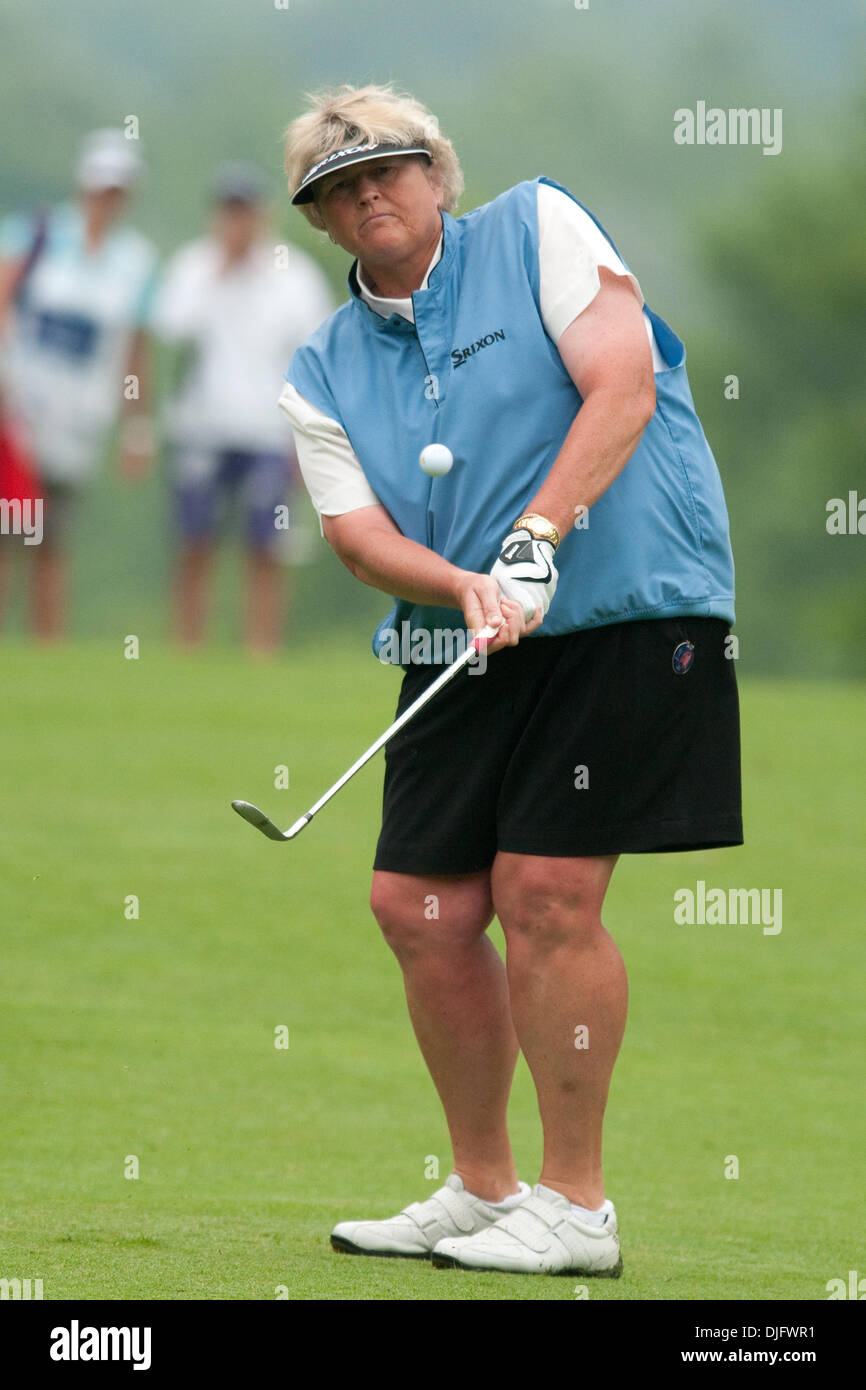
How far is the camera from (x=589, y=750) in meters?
3.56

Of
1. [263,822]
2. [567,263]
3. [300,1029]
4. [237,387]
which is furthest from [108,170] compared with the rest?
[263,822]

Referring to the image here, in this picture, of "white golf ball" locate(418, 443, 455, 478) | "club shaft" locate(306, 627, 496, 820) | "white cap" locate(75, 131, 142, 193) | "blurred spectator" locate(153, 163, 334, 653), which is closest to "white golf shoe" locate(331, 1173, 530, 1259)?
"club shaft" locate(306, 627, 496, 820)

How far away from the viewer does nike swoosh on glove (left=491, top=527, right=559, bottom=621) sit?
3.39 m

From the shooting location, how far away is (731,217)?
43062mm

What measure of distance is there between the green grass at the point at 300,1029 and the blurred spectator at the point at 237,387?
186 centimetres

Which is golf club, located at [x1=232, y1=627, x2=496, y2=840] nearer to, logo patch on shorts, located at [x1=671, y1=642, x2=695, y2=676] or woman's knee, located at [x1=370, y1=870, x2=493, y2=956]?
woman's knee, located at [x1=370, y1=870, x2=493, y2=956]

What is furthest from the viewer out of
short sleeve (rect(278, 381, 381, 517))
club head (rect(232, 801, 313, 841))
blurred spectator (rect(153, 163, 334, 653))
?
blurred spectator (rect(153, 163, 334, 653))

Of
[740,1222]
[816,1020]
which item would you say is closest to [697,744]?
[740,1222]

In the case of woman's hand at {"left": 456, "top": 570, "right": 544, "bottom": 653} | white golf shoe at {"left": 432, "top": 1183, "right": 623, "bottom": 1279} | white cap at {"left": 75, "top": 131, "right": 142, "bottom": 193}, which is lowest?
white golf shoe at {"left": 432, "top": 1183, "right": 623, "bottom": 1279}

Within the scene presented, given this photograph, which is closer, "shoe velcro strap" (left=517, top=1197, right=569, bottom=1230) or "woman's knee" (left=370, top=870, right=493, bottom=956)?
"shoe velcro strap" (left=517, top=1197, right=569, bottom=1230)

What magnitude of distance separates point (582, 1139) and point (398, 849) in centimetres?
58

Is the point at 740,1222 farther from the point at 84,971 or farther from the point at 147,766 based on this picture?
the point at 147,766

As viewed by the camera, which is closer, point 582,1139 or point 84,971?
point 582,1139

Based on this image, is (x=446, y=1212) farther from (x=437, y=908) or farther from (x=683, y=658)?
(x=683, y=658)
